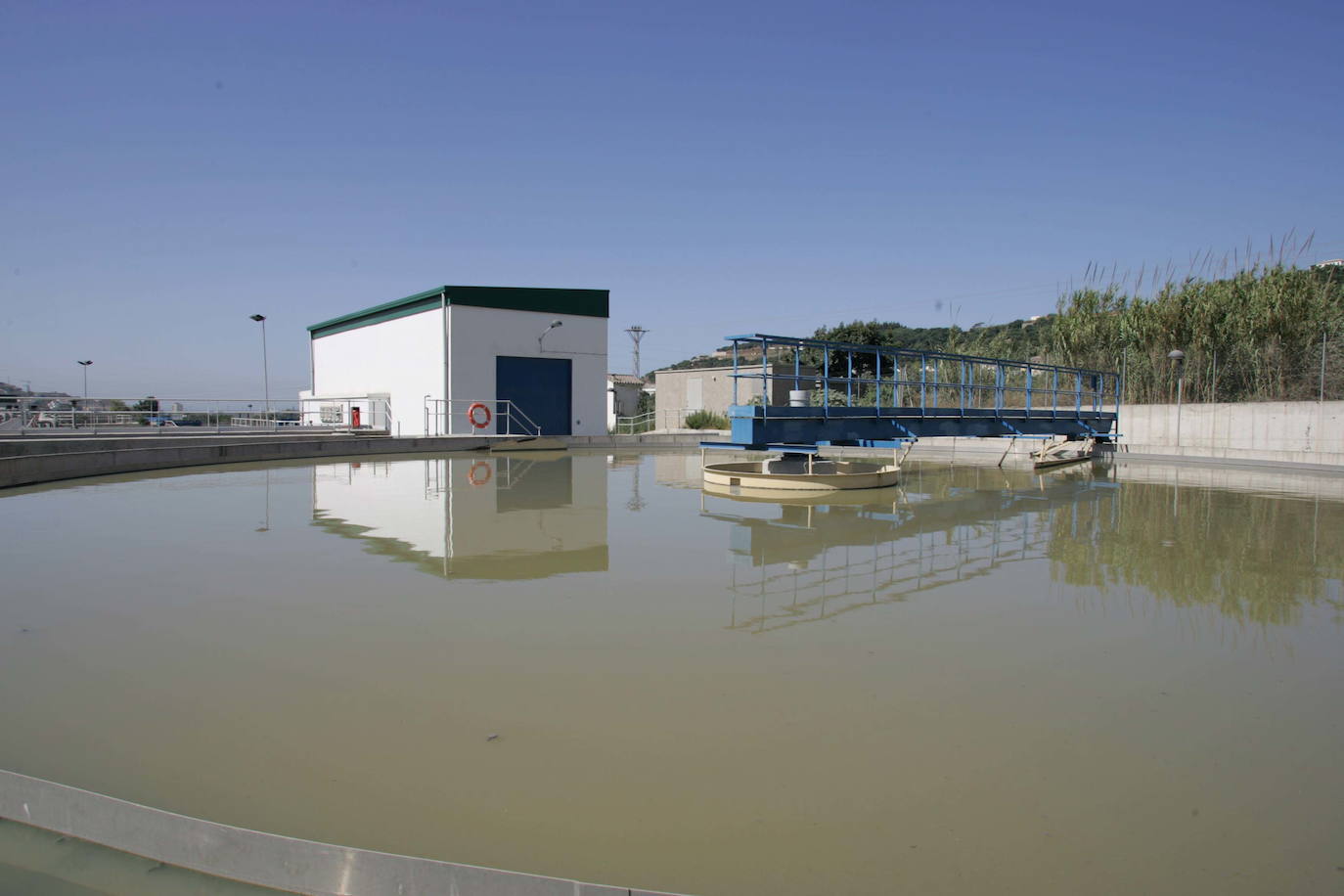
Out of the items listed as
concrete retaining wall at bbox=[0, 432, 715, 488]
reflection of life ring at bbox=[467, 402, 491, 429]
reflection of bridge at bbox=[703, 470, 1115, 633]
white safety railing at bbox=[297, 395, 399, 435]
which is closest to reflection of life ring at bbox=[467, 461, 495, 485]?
concrete retaining wall at bbox=[0, 432, 715, 488]

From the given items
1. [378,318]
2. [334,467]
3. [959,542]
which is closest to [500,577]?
[959,542]

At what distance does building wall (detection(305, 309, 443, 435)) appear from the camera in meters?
25.1

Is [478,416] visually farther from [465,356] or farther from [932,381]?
[932,381]

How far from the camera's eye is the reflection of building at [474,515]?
6625mm

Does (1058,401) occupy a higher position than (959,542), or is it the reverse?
(1058,401)

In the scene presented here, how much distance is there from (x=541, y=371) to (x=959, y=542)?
20.5 metres

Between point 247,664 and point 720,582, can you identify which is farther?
point 720,582

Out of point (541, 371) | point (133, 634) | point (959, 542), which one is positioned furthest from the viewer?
point (541, 371)

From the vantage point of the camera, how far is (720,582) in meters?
5.76

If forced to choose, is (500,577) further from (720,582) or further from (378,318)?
(378,318)

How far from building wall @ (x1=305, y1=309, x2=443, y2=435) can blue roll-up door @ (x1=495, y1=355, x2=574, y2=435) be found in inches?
84.8

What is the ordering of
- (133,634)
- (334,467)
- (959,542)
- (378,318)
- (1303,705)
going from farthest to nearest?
1. (378,318)
2. (334,467)
3. (959,542)
4. (133,634)
5. (1303,705)

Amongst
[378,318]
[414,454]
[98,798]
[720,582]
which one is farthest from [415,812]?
[378,318]

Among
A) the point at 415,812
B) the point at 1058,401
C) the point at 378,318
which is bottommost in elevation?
the point at 415,812
